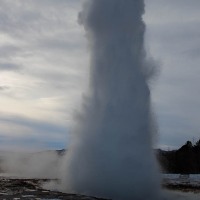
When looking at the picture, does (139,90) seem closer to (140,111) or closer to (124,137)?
(140,111)

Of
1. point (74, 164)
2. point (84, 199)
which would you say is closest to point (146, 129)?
point (74, 164)

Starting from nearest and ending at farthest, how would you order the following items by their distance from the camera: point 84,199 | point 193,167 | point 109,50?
point 84,199 → point 109,50 → point 193,167

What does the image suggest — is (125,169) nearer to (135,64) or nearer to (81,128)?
(81,128)

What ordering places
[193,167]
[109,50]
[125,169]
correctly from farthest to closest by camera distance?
1. [193,167]
2. [109,50]
3. [125,169]

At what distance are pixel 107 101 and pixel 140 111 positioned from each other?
2200 millimetres

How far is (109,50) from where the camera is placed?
1233 inches

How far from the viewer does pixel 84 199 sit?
76.3ft

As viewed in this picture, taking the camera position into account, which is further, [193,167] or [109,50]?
[193,167]

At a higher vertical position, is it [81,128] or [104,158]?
[81,128]

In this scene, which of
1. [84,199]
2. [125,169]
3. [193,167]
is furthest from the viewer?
[193,167]

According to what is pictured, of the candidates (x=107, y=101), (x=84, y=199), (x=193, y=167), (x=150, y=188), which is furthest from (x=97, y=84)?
(x=193, y=167)

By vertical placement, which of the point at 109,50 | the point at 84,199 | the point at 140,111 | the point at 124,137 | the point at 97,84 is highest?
the point at 109,50

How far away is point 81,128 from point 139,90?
14.9 ft

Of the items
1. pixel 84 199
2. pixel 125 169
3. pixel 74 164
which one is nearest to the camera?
pixel 84 199
